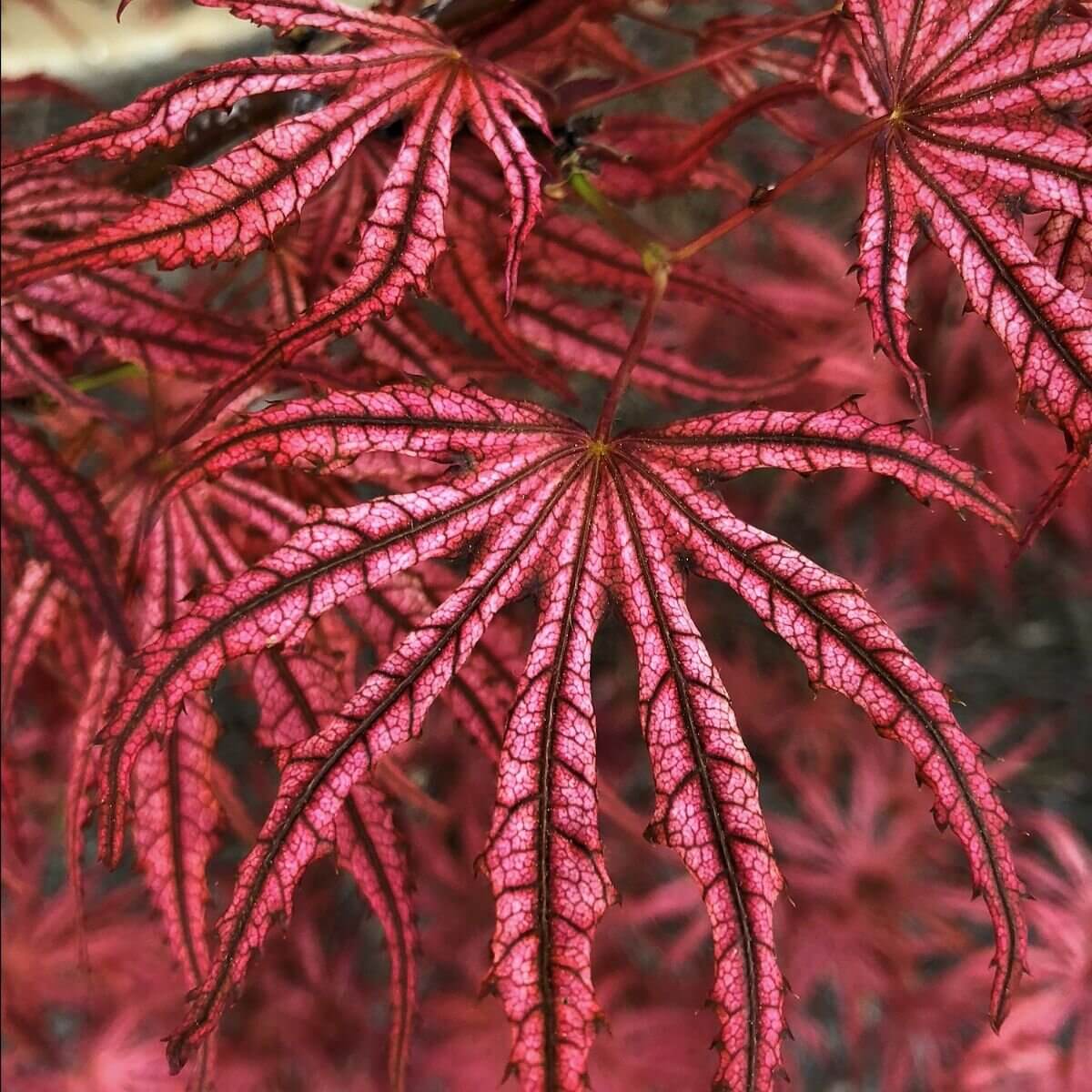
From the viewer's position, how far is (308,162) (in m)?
0.42

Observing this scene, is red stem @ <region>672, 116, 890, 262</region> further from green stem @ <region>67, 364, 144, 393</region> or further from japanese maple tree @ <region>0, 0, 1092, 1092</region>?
green stem @ <region>67, 364, 144, 393</region>

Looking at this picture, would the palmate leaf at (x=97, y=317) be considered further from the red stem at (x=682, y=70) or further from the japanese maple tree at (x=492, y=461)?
the red stem at (x=682, y=70)

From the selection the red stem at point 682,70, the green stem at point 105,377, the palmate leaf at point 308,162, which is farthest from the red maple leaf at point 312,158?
the green stem at point 105,377

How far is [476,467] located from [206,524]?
0.70 feet

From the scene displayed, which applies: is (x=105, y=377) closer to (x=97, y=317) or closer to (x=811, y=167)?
(x=97, y=317)

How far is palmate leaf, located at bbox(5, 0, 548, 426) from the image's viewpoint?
388 mm

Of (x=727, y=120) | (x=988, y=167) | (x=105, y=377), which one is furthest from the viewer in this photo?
(x=105, y=377)

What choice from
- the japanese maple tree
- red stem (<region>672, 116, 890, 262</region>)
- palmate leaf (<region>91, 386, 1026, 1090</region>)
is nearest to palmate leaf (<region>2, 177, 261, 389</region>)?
the japanese maple tree

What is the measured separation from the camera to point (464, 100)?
18.1 inches

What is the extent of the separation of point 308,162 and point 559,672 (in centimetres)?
25

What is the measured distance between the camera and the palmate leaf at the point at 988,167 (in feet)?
1.25

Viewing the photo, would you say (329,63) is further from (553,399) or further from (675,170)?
(553,399)

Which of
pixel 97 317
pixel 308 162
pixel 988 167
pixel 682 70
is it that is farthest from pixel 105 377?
pixel 988 167

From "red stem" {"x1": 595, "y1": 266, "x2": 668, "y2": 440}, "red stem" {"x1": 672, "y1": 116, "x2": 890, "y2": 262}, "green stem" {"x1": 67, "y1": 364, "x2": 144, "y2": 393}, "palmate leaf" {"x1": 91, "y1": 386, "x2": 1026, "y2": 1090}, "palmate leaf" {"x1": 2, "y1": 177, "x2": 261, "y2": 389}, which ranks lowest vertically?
"palmate leaf" {"x1": 91, "y1": 386, "x2": 1026, "y2": 1090}
